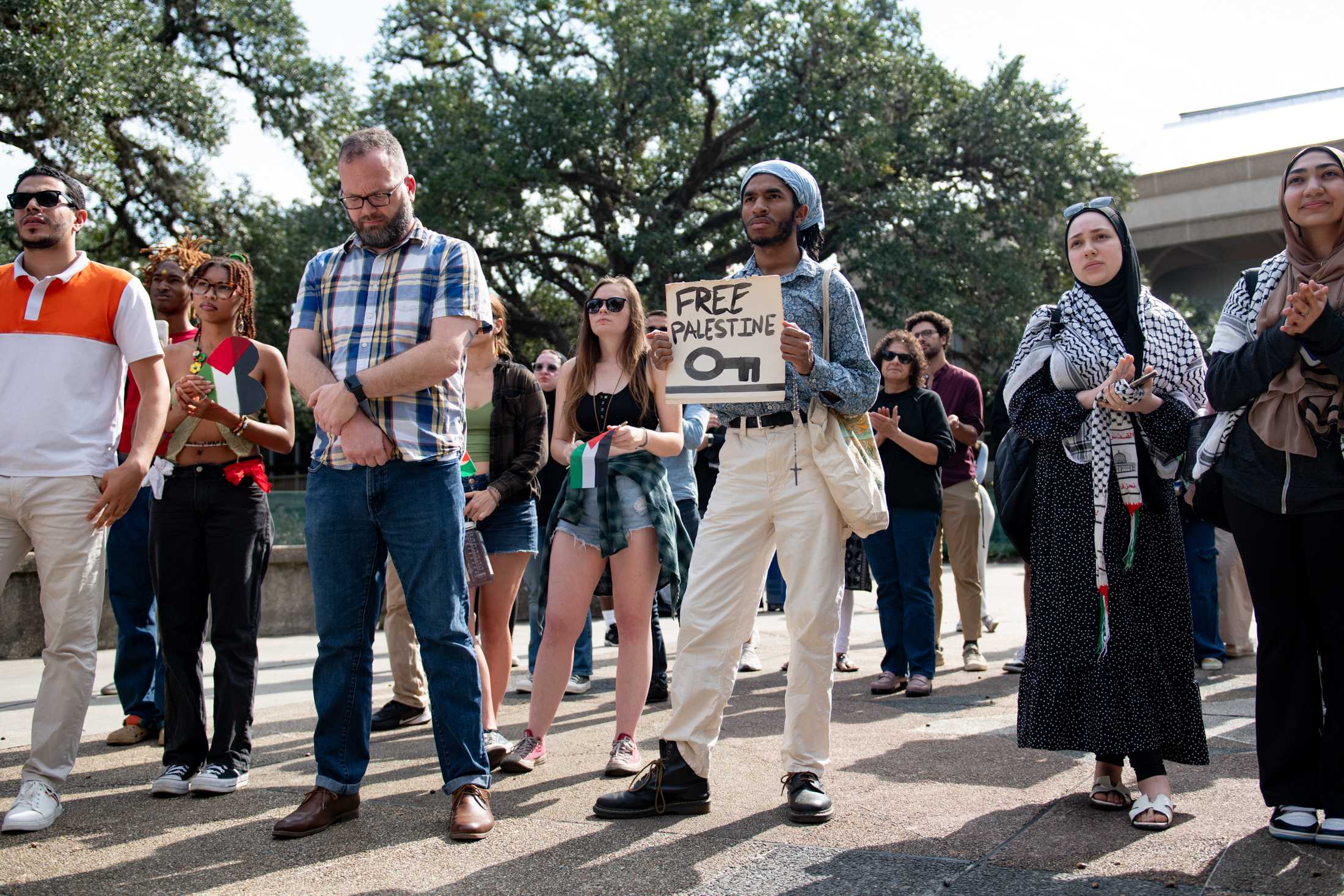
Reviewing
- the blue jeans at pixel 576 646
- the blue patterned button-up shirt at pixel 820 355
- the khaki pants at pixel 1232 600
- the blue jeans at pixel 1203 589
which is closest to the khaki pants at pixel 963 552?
the blue jeans at pixel 1203 589

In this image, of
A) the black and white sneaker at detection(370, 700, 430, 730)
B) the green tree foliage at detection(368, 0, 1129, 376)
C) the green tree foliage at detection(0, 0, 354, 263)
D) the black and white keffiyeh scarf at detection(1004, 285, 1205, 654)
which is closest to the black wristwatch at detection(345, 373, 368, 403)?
the black and white keffiyeh scarf at detection(1004, 285, 1205, 654)

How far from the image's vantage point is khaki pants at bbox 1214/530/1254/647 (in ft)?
26.3

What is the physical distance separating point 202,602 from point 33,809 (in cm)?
94

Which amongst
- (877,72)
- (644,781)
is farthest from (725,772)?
(877,72)

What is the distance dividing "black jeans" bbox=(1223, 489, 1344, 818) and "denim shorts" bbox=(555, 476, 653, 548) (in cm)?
223

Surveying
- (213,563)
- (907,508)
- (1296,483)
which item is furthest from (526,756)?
(907,508)

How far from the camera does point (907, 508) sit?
23.1 feet

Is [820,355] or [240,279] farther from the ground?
[240,279]

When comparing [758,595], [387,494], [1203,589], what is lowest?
[1203,589]

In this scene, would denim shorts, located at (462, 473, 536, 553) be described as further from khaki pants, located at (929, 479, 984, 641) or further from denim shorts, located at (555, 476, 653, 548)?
khaki pants, located at (929, 479, 984, 641)

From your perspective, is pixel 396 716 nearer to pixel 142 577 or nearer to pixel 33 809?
pixel 142 577

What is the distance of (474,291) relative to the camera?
4.00 meters

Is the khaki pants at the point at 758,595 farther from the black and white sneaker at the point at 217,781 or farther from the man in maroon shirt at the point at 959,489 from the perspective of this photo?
the man in maroon shirt at the point at 959,489

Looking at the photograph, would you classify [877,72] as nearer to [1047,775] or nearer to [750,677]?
[750,677]
